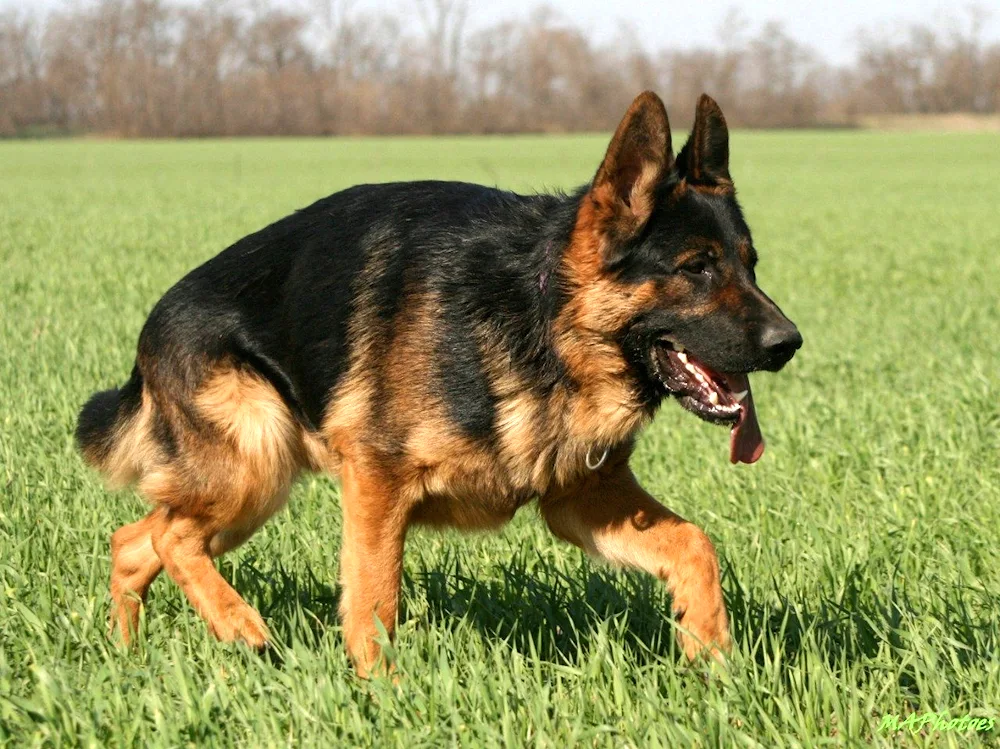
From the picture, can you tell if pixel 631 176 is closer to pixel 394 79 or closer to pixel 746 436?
pixel 746 436

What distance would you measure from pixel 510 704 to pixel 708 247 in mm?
1462

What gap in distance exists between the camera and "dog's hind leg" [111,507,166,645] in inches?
167

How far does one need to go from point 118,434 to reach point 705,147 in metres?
2.45

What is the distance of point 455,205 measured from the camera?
416 centimetres

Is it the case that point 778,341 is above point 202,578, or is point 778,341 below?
above

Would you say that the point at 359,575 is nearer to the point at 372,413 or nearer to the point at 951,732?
the point at 372,413

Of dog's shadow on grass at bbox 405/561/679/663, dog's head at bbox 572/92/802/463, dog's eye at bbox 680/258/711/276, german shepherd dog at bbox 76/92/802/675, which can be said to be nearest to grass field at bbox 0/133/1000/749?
dog's shadow on grass at bbox 405/561/679/663

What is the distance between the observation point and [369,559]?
372 cm

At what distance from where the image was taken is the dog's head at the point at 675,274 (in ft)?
11.4

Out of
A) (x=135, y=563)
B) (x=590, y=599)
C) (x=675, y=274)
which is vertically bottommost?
(x=590, y=599)

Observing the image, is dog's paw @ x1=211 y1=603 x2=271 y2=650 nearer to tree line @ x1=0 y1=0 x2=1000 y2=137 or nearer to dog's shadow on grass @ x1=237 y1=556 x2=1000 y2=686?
dog's shadow on grass @ x1=237 y1=556 x2=1000 y2=686

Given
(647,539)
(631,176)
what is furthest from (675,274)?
(647,539)

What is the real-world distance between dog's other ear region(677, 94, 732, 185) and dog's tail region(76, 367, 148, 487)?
2204mm

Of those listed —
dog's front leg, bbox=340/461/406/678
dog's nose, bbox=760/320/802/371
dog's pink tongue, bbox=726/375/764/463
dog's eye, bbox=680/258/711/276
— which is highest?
dog's eye, bbox=680/258/711/276
